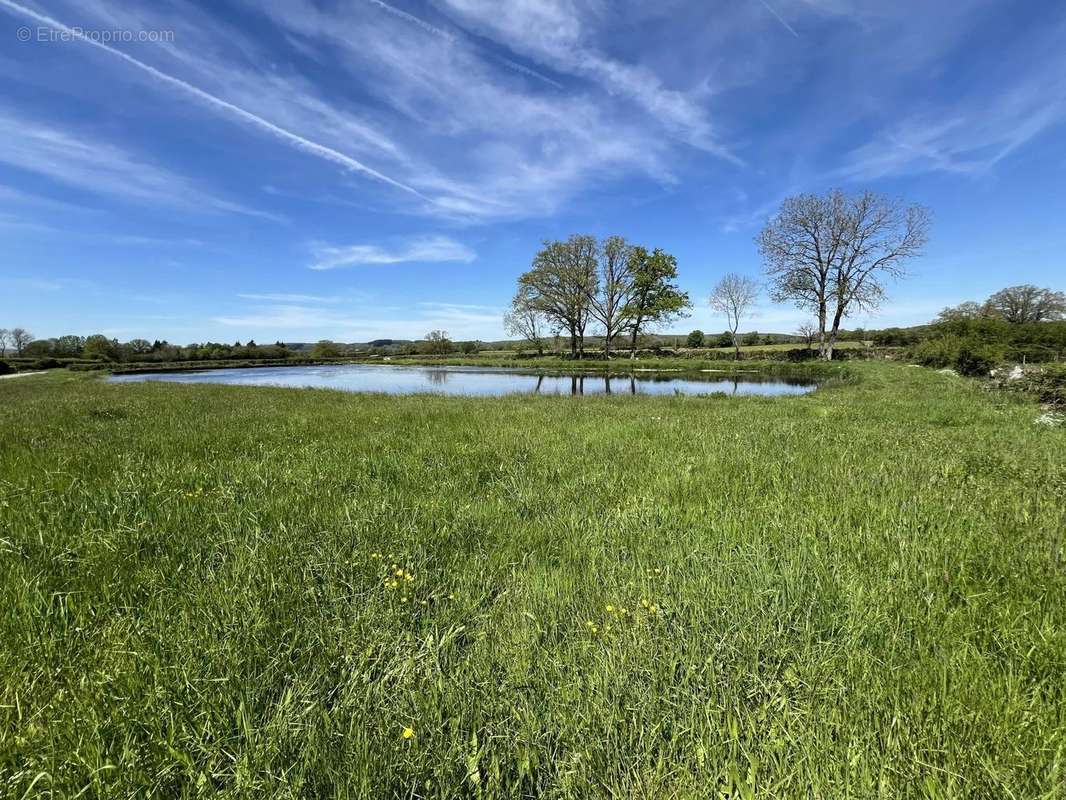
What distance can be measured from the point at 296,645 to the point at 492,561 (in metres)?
1.54

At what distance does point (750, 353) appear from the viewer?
5766cm

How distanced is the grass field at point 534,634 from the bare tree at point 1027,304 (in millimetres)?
72760

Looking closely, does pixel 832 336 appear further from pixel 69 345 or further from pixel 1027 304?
pixel 69 345

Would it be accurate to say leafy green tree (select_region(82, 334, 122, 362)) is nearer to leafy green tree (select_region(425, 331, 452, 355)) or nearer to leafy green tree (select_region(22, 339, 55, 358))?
leafy green tree (select_region(22, 339, 55, 358))

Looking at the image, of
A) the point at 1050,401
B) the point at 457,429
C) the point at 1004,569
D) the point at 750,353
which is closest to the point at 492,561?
the point at 1004,569

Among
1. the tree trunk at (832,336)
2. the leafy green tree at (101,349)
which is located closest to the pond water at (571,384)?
the tree trunk at (832,336)

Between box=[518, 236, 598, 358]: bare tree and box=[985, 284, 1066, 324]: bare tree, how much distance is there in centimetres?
4952

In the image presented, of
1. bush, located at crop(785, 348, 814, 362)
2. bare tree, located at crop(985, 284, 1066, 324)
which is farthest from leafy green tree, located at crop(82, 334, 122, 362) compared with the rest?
bare tree, located at crop(985, 284, 1066, 324)

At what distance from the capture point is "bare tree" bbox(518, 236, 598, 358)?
2313 inches

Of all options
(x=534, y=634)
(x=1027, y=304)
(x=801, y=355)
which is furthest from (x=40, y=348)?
(x=1027, y=304)

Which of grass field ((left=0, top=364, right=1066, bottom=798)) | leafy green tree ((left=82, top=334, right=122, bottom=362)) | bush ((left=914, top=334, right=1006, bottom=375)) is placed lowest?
grass field ((left=0, top=364, right=1066, bottom=798))

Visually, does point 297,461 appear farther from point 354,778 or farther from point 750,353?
point 750,353

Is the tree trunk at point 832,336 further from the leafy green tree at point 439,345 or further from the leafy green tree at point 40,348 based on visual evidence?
the leafy green tree at point 40,348

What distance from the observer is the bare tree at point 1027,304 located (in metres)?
52.9
